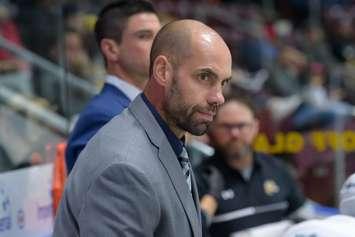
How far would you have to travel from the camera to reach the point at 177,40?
2564mm

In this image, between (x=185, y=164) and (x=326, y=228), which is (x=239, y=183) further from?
(x=326, y=228)

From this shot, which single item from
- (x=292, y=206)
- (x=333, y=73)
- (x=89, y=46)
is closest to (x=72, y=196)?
(x=292, y=206)

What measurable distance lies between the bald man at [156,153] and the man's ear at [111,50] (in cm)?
105

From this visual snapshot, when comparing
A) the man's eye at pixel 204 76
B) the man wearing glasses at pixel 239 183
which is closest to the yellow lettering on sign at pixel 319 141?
the man wearing glasses at pixel 239 183

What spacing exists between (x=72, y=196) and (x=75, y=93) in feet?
10.7

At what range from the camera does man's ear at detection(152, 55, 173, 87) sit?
254 centimetres

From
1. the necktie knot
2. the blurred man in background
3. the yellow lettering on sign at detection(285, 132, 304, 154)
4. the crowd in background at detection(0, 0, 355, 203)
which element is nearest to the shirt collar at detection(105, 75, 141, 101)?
the blurred man in background

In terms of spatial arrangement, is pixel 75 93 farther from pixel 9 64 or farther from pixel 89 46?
pixel 89 46

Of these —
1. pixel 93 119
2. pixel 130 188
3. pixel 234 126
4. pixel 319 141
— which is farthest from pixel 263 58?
pixel 130 188

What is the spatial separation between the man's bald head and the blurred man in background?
90 cm

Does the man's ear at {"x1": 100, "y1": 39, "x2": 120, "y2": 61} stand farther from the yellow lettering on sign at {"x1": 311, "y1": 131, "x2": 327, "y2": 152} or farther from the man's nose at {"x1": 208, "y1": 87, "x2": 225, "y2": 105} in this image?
the yellow lettering on sign at {"x1": 311, "y1": 131, "x2": 327, "y2": 152}

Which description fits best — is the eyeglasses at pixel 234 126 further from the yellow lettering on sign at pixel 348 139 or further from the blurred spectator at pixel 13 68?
the yellow lettering on sign at pixel 348 139

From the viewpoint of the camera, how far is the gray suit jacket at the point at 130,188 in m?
2.36

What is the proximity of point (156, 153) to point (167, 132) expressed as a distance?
9 cm
